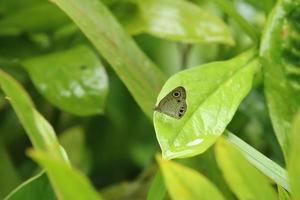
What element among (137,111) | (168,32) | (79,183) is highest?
(79,183)

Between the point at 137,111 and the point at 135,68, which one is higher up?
the point at 135,68

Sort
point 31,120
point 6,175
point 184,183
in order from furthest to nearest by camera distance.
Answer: point 6,175, point 31,120, point 184,183

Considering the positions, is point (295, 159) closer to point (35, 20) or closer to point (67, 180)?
point (67, 180)

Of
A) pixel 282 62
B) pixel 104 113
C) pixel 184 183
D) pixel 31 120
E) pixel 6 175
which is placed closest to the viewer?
pixel 184 183

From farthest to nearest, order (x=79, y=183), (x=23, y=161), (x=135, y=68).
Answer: (x=23, y=161), (x=135, y=68), (x=79, y=183)

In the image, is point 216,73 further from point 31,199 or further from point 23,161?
point 23,161

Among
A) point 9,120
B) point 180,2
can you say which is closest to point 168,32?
point 180,2

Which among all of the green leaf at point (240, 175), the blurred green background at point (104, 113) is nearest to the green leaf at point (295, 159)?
the green leaf at point (240, 175)

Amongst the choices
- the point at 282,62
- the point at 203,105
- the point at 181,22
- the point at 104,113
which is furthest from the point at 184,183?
the point at 104,113
